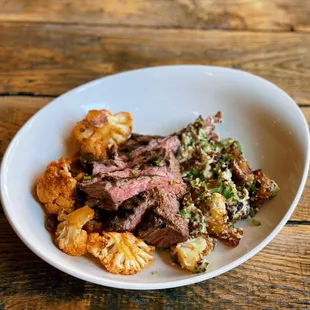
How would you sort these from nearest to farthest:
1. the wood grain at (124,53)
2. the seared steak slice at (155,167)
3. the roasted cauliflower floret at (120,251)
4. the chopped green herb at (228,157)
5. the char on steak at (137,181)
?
the roasted cauliflower floret at (120,251), the char on steak at (137,181), the seared steak slice at (155,167), the chopped green herb at (228,157), the wood grain at (124,53)

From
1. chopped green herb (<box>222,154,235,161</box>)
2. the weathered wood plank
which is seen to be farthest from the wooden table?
chopped green herb (<box>222,154,235,161</box>)

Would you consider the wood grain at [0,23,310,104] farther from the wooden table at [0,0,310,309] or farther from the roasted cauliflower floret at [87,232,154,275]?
the roasted cauliflower floret at [87,232,154,275]

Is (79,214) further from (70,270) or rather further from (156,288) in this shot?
(156,288)

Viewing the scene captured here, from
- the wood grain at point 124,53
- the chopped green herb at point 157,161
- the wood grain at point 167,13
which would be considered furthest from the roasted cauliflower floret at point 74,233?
the wood grain at point 167,13

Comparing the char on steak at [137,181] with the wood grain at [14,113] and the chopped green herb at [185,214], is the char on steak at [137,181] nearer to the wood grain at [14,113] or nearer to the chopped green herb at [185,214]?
the chopped green herb at [185,214]

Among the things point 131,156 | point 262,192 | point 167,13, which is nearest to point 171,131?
point 131,156

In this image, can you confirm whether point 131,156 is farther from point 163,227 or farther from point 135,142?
point 163,227
